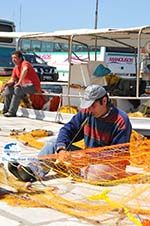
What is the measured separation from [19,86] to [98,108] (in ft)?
22.8

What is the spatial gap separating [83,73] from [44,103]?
1196 millimetres

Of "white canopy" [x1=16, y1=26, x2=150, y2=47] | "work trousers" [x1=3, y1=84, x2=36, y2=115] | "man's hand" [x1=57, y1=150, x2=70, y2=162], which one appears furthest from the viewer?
"work trousers" [x1=3, y1=84, x2=36, y2=115]

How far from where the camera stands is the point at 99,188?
557 centimetres

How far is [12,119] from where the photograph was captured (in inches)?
479

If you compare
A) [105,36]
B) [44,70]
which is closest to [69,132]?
[105,36]

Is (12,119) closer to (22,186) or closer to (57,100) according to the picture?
(57,100)

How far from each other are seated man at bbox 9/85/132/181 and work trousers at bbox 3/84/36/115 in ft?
21.1

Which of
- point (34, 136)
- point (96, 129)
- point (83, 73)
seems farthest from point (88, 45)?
point (96, 129)

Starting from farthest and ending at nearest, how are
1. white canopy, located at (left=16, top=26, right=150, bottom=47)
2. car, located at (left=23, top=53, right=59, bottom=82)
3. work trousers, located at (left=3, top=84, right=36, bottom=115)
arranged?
car, located at (left=23, top=53, right=59, bottom=82)
work trousers, located at (left=3, top=84, right=36, bottom=115)
white canopy, located at (left=16, top=26, right=150, bottom=47)

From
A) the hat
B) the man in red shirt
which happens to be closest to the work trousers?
the man in red shirt

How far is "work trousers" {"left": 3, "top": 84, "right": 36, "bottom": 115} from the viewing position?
40.2 ft

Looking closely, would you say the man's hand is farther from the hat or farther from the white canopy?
the white canopy

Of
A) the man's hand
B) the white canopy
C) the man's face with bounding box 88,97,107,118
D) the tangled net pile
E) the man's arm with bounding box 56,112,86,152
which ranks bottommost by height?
the tangled net pile

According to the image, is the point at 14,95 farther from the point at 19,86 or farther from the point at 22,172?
the point at 22,172
